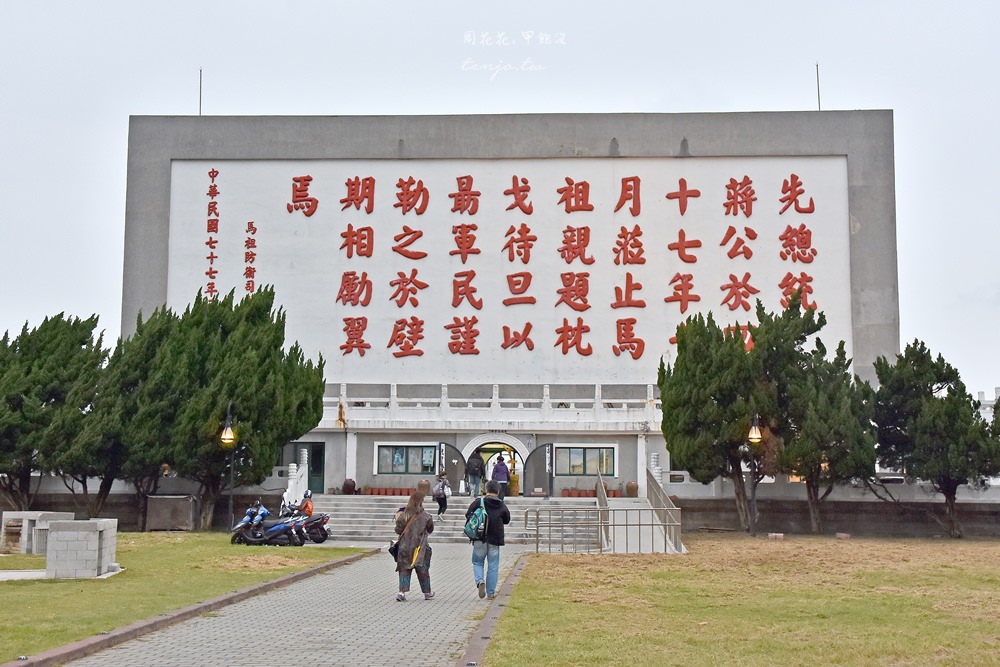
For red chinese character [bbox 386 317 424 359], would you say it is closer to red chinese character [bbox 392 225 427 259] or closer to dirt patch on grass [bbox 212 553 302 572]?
red chinese character [bbox 392 225 427 259]

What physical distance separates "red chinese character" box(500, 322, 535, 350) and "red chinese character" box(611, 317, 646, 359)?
253 centimetres

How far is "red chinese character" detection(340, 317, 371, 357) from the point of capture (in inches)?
1423

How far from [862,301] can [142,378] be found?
Result: 2114 cm

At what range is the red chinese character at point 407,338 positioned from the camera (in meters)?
36.1

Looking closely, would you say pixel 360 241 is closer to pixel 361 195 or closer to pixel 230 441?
pixel 361 195

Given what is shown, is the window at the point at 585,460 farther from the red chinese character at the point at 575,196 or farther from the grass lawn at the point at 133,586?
the grass lawn at the point at 133,586

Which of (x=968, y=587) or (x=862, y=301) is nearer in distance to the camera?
(x=968, y=587)

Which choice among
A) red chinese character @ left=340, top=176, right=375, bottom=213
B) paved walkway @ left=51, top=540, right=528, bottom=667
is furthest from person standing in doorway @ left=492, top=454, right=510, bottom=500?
paved walkway @ left=51, top=540, right=528, bottom=667

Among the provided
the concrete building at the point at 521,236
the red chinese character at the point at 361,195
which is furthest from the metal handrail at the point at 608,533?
the red chinese character at the point at 361,195

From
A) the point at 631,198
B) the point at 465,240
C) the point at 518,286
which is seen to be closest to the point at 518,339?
the point at 518,286

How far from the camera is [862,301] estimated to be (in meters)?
36.1

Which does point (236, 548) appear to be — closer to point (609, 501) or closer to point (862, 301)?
point (609, 501)

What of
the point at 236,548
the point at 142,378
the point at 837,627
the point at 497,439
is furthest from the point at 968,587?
the point at 142,378

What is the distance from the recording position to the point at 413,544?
12570 mm
